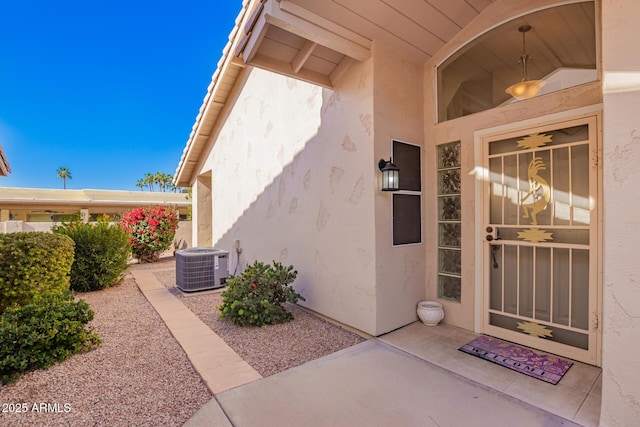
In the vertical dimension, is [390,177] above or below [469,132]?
below

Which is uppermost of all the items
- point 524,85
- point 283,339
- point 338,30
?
point 338,30

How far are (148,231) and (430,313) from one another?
32.1 ft

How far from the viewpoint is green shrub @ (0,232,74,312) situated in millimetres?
4309

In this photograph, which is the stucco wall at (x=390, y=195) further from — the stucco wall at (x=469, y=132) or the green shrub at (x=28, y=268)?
the green shrub at (x=28, y=268)

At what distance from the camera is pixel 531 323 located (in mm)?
3574

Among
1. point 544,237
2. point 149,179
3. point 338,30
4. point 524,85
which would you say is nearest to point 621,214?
point 544,237

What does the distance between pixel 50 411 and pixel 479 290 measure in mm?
4469

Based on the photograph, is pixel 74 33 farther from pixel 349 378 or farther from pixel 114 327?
pixel 349 378

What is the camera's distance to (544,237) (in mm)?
3482

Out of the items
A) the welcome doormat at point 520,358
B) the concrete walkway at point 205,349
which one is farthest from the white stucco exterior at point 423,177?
the concrete walkway at point 205,349

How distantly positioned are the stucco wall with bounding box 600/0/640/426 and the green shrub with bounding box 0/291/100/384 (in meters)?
4.86

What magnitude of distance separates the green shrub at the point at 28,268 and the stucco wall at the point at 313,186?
3379mm

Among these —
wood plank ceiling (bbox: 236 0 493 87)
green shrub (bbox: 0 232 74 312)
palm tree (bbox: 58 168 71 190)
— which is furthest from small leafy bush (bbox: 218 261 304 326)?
palm tree (bbox: 58 168 71 190)

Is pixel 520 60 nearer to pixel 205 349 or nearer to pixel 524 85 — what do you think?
pixel 524 85
